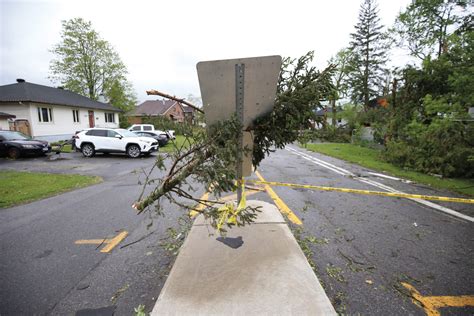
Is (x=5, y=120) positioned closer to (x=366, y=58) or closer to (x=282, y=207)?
(x=282, y=207)

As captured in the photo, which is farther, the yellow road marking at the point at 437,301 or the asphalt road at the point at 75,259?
the asphalt road at the point at 75,259

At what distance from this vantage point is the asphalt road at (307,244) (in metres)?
2.09

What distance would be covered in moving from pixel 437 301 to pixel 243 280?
1.86 meters

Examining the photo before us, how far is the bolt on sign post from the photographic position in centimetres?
217

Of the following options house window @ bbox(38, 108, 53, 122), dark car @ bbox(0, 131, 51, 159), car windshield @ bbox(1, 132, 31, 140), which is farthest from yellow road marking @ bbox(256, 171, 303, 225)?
house window @ bbox(38, 108, 53, 122)

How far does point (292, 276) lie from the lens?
7.02 feet

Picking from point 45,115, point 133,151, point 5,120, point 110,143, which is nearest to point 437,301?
point 133,151

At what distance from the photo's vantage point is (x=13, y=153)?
38.2 feet

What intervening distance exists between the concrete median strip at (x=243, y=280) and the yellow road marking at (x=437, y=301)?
97cm

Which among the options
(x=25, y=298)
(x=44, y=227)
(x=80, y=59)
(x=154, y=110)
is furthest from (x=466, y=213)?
(x=154, y=110)

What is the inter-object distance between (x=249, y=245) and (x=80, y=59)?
1419 inches

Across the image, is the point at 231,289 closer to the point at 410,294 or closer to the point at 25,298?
the point at 410,294

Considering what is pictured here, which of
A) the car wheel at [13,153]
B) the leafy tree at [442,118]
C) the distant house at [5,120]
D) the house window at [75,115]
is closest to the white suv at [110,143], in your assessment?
the car wheel at [13,153]

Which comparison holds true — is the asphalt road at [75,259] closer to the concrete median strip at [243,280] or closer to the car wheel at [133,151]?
the concrete median strip at [243,280]
